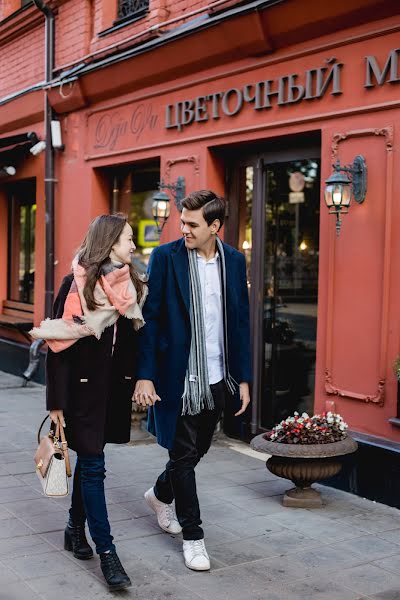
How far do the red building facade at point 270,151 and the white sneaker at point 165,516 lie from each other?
1685 mm

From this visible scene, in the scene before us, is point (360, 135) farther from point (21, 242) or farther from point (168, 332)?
point (21, 242)

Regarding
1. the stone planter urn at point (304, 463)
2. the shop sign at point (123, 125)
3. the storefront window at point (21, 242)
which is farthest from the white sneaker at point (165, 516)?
the storefront window at point (21, 242)

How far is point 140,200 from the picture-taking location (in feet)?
31.1

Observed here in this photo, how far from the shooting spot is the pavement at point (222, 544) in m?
4.21

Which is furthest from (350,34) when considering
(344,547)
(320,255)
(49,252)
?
(49,252)

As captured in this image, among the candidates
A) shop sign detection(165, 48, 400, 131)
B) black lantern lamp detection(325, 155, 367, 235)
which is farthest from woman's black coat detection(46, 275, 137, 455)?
shop sign detection(165, 48, 400, 131)

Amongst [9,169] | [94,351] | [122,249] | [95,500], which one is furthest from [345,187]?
[9,169]

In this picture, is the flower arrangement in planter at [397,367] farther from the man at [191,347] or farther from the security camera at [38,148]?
the security camera at [38,148]

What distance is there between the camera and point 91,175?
988 centimetres

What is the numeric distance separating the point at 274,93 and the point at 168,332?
3257mm

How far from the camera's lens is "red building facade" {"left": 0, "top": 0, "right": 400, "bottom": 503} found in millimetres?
6090

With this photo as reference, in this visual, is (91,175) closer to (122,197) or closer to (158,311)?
(122,197)

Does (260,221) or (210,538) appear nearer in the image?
(210,538)

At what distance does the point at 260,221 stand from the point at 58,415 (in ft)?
12.6
